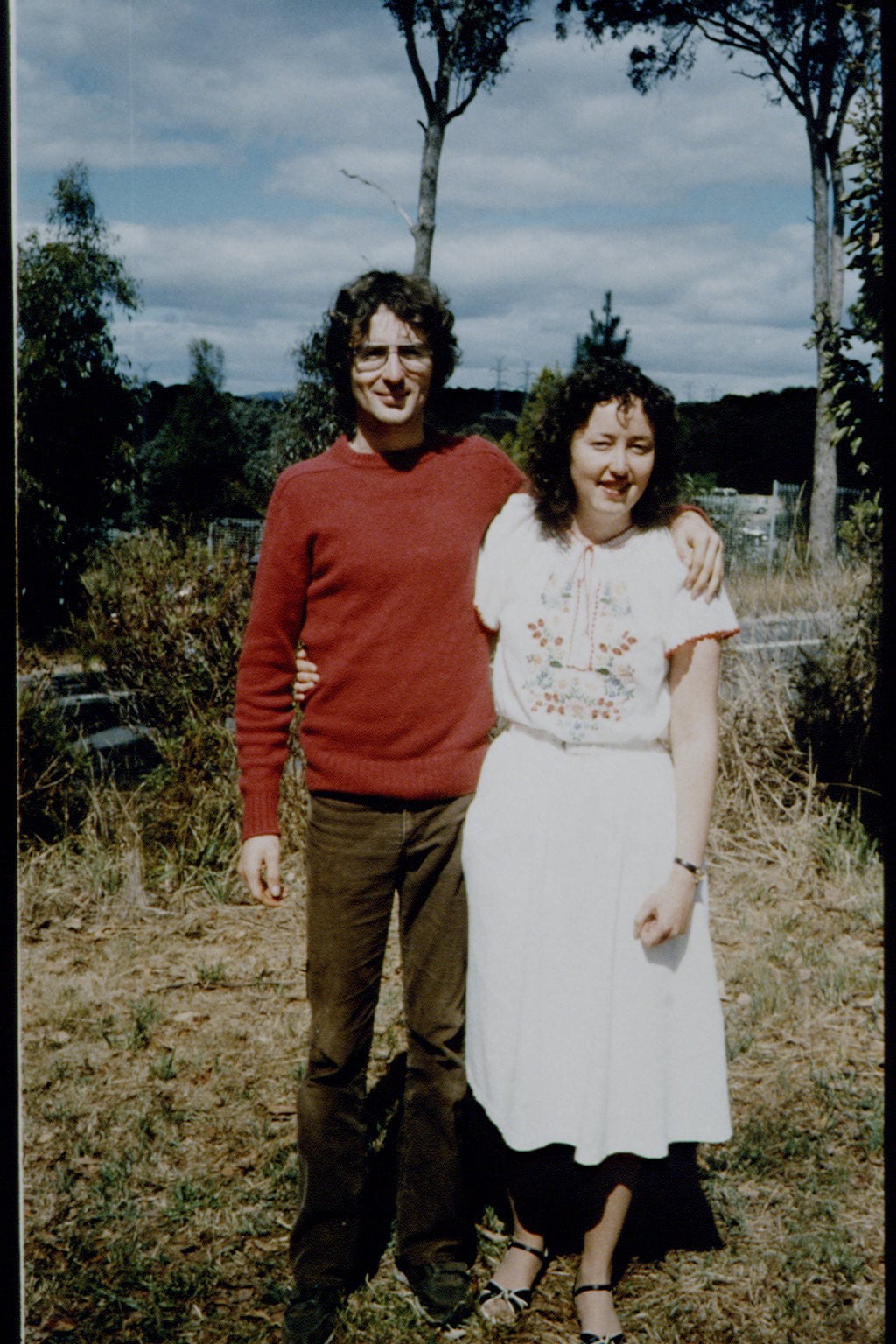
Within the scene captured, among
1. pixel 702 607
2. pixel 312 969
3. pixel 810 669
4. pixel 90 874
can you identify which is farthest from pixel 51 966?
pixel 810 669

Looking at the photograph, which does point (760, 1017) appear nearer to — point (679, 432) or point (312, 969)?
point (312, 969)

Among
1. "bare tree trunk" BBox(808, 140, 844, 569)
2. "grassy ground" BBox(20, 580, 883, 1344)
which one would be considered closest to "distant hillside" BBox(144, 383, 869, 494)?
"bare tree trunk" BBox(808, 140, 844, 569)

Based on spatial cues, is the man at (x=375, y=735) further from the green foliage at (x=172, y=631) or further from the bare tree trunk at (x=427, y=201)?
the bare tree trunk at (x=427, y=201)

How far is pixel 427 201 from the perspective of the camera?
12.2 metres

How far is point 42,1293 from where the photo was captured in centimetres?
259

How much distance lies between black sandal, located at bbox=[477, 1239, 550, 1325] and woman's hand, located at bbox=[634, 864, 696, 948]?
2.94 feet

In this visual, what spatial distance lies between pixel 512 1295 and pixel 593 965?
2.94 feet

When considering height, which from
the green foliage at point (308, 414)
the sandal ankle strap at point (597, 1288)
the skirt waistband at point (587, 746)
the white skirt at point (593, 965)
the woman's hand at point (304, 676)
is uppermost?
the green foliage at point (308, 414)

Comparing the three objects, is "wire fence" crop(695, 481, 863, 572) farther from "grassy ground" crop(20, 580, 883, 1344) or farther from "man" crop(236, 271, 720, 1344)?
"man" crop(236, 271, 720, 1344)

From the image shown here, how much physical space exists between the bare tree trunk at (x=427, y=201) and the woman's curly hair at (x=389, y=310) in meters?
10.3

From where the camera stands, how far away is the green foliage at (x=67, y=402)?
364 inches

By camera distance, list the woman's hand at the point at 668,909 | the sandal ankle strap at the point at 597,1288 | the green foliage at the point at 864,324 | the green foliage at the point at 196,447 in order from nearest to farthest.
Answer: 1. the woman's hand at the point at 668,909
2. the sandal ankle strap at the point at 597,1288
3. the green foliage at the point at 864,324
4. the green foliage at the point at 196,447

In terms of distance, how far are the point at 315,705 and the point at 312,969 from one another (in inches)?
23.3

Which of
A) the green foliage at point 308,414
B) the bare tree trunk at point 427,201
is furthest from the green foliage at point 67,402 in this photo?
the bare tree trunk at point 427,201
